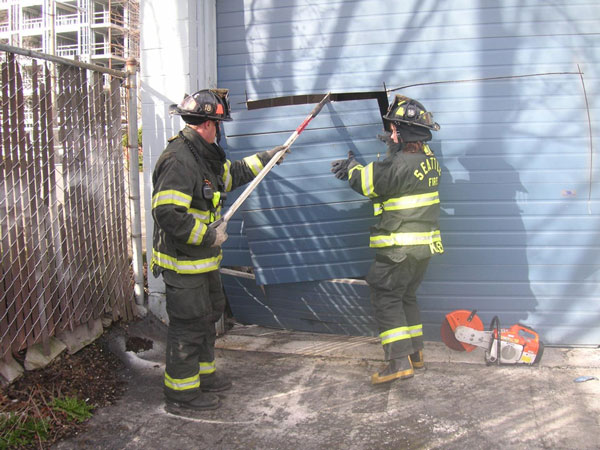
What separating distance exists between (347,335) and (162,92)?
2852 mm

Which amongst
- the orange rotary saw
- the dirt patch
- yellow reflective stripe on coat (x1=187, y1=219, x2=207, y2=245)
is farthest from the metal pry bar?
the orange rotary saw

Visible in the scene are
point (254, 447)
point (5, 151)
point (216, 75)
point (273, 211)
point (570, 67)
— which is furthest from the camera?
point (216, 75)

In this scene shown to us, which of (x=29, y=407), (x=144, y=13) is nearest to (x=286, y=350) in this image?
(x=29, y=407)

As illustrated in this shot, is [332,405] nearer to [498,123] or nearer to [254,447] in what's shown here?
[254,447]

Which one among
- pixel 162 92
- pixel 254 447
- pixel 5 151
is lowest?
pixel 254 447

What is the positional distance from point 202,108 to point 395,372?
2.41 meters

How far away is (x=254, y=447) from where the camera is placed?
3260mm

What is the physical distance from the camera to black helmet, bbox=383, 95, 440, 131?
4.00 metres

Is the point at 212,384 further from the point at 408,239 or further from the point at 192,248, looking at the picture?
the point at 408,239

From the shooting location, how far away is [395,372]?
4.03 m

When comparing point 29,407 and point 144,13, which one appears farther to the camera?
point 144,13

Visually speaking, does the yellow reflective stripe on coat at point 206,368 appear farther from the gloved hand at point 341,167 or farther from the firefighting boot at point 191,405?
the gloved hand at point 341,167

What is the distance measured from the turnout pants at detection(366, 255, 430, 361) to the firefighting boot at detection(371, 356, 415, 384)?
5 cm

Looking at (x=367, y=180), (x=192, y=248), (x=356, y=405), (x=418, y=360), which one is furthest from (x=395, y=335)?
(x=192, y=248)
